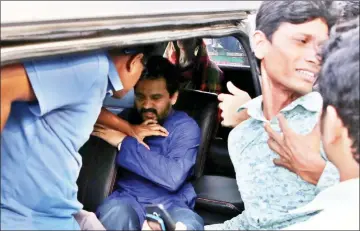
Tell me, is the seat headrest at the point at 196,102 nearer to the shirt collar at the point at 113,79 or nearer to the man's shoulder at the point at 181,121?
the man's shoulder at the point at 181,121

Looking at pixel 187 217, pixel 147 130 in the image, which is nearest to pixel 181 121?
pixel 147 130

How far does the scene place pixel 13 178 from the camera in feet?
4.40

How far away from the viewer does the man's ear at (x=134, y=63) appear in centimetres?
155

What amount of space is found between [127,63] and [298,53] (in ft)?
1.76

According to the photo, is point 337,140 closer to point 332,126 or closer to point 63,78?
point 332,126

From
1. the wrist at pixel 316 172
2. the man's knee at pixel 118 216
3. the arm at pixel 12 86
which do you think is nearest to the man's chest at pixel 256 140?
the wrist at pixel 316 172

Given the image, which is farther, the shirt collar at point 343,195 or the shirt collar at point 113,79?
the shirt collar at point 113,79

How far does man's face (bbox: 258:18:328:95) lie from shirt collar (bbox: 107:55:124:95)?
51 cm

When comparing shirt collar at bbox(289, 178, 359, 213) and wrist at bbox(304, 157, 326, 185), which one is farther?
wrist at bbox(304, 157, 326, 185)

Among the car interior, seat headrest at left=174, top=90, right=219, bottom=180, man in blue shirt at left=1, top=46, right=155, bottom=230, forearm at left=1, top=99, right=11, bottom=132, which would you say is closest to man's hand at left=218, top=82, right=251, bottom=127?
the car interior

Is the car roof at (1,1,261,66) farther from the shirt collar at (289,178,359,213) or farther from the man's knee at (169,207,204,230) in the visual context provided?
the man's knee at (169,207,204,230)

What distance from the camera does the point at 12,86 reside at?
1170mm

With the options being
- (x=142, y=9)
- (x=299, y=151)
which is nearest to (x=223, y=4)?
(x=142, y=9)

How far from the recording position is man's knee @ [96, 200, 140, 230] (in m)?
1.96
